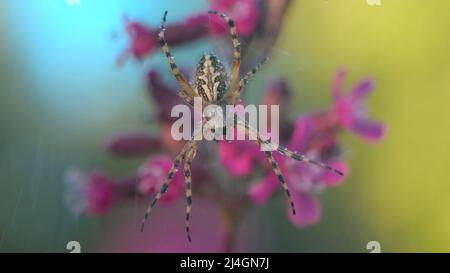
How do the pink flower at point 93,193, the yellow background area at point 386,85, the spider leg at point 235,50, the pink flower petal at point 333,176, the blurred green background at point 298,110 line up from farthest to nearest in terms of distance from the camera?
1. the yellow background area at point 386,85
2. the blurred green background at point 298,110
3. the pink flower at point 93,193
4. the pink flower petal at point 333,176
5. the spider leg at point 235,50

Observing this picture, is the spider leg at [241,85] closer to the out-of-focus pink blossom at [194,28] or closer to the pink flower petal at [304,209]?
the out-of-focus pink blossom at [194,28]

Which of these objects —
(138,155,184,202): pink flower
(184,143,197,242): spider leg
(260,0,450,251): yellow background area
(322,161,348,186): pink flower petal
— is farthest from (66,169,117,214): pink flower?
(260,0,450,251): yellow background area

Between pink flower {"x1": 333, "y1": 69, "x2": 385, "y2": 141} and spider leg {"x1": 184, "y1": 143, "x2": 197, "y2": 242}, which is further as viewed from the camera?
pink flower {"x1": 333, "y1": 69, "x2": 385, "y2": 141}

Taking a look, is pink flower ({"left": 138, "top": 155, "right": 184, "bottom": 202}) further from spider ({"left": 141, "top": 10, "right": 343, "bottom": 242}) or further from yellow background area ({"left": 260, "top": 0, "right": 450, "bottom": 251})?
yellow background area ({"left": 260, "top": 0, "right": 450, "bottom": 251})

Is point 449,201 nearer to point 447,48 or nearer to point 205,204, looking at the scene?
point 447,48

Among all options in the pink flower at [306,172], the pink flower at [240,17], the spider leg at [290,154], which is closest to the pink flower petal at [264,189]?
the pink flower at [306,172]

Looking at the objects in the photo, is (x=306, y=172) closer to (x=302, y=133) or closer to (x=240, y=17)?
(x=302, y=133)
